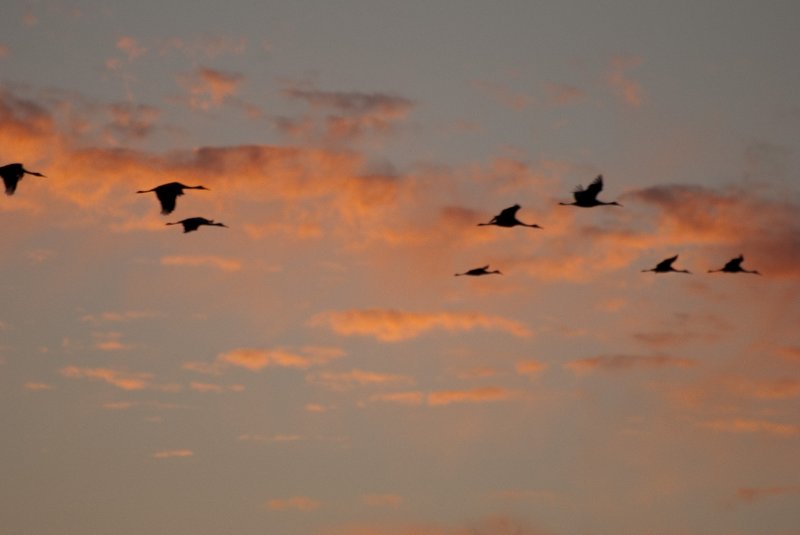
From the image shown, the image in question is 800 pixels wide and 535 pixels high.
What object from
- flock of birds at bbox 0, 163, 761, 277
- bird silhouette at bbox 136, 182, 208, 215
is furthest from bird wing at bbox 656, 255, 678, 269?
bird silhouette at bbox 136, 182, 208, 215

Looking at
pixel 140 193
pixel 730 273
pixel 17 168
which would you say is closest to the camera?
pixel 17 168

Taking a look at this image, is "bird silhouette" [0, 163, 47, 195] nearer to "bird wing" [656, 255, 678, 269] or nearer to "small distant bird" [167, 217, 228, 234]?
"small distant bird" [167, 217, 228, 234]

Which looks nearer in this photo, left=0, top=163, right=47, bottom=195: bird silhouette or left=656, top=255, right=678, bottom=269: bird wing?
left=0, top=163, right=47, bottom=195: bird silhouette

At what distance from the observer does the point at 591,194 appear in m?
65.8

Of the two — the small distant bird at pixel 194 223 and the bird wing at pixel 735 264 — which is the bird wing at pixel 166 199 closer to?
the small distant bird at pixel 194 223

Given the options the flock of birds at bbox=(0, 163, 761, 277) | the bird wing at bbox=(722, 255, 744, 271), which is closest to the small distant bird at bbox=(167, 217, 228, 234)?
the flock of birds at bbox=(0, 163, 761, 277)

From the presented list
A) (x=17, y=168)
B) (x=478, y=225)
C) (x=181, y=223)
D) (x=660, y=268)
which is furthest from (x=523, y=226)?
(x=17, y=168)

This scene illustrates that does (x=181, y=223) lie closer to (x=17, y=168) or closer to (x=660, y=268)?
(x=17, y=168)

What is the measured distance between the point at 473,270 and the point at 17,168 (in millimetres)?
25541

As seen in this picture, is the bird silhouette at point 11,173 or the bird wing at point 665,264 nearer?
the bird silhouette at point 11,173

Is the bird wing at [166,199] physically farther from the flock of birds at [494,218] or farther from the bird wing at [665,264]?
the bird wing at [665,264]

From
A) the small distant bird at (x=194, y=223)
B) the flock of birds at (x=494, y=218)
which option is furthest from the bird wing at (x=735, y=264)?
the small distant bird at (x=194, y=223)

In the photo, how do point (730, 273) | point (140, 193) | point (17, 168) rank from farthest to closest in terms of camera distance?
point (730, 273) < point (140, 193) < point (17, 168)

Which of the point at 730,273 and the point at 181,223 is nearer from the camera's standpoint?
the point at 181,223
